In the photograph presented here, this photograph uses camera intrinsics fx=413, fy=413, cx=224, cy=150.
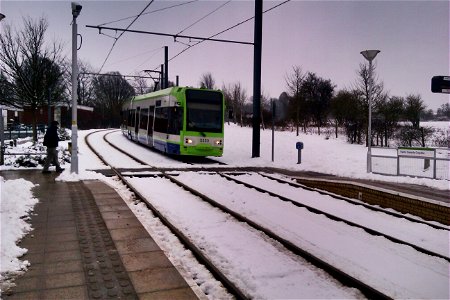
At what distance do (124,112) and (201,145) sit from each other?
17.0m

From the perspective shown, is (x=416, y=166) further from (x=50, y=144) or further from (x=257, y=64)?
(x=50, y=144)

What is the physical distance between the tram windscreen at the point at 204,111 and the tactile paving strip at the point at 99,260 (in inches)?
372

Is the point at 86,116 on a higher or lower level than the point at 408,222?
higher

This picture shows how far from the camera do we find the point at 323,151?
24625 millimetres

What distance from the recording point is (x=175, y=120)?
58.6 ft

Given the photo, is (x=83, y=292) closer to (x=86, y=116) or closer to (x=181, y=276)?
(x=181, y=276)

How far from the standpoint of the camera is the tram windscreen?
17781 millimetres

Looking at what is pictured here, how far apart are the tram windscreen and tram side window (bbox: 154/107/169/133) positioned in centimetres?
153

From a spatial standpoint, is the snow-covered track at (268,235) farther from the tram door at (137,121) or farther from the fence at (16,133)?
the fence at (16,133)

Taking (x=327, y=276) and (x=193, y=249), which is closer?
(x=327, y=276)

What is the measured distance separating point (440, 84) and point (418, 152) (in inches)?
274

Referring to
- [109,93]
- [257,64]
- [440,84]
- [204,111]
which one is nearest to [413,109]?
[257,64]

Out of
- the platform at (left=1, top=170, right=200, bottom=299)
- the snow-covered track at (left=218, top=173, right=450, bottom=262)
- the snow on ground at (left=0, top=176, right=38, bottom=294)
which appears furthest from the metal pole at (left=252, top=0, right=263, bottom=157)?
the platform at (left=1, top=170, right=200, bottom=299)

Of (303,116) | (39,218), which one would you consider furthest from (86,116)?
(39,218)
